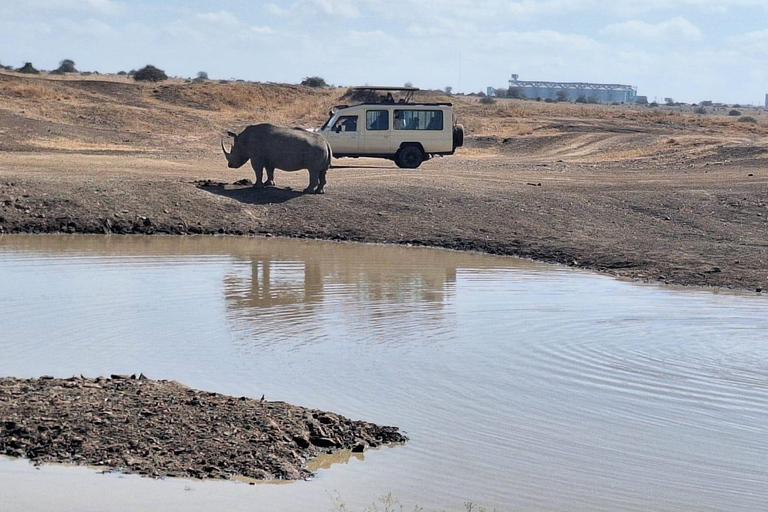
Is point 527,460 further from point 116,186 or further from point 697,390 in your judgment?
point 116,186

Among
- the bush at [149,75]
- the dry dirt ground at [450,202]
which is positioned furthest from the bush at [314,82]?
the dry dirt ground at [450,202]

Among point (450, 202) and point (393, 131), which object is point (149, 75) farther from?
point (450, 202)

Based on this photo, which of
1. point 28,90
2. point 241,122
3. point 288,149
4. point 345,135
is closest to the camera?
point 288,149

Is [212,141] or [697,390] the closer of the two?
[697,390]

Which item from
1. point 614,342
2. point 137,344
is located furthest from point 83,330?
point 614,342

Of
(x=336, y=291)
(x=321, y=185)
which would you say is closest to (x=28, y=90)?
(x=321, y=185)

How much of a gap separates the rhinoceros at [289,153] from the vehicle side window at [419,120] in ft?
19.1

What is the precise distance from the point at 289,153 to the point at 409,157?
21.8 feet

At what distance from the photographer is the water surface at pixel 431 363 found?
7312 millimetres

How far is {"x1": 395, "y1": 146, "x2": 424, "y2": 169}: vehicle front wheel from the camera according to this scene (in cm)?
2769

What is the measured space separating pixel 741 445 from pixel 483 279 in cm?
756

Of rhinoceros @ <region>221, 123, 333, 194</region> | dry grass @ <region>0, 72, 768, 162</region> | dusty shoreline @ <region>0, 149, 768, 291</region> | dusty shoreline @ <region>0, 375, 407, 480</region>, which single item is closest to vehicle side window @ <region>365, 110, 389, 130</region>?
dusty shoreline @ <region>0, 149, 768, 291</region>

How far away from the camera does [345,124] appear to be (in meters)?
26.8

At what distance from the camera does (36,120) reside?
3569 cm
